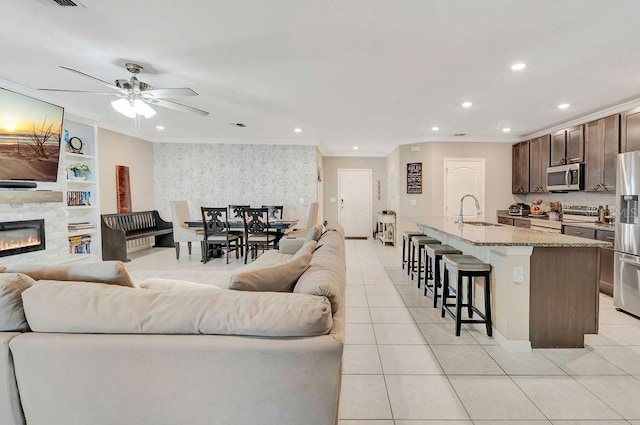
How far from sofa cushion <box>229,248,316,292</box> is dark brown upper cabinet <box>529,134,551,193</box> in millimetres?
5605

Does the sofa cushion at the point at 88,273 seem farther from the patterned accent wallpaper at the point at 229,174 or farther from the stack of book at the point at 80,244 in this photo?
the patterned accent wallpaper at the point at 229,174

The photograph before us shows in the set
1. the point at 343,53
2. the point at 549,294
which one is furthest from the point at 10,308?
the point at 549,294

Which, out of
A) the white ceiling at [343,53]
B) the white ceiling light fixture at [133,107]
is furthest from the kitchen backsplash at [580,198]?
the white ceiling light fixture at [133,107]

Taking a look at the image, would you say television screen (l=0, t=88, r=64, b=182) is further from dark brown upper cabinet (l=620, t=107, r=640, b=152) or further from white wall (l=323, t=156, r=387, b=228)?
dark brown upper cabinet (l=620, t=107, r=640, b=152)

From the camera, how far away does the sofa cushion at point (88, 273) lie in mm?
1450

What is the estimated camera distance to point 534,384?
2008 millimetres

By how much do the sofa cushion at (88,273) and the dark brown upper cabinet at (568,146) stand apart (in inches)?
234

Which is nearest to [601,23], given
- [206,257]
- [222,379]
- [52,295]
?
[222,379]

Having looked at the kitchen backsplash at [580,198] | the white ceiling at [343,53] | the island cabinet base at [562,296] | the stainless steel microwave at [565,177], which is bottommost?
the island cabinet base at [562,296]

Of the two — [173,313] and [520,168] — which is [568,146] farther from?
[173,313]

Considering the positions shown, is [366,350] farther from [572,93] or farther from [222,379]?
[572,93]

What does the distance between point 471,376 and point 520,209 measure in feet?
16.6

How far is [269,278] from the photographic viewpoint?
1.55 metres

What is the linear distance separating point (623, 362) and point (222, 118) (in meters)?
5.60
